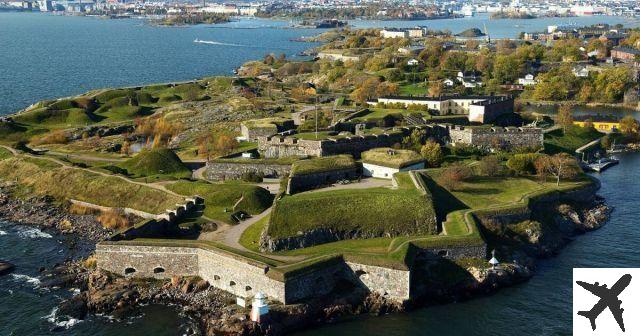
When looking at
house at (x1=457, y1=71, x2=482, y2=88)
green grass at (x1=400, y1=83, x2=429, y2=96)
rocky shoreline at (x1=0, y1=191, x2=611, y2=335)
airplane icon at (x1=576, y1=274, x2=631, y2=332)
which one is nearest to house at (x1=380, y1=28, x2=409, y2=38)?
house at (x1=457, y1=71, x2=482, y2=88)

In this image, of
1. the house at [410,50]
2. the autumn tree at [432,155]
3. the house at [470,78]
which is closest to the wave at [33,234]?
the autumn tree at [432,155]

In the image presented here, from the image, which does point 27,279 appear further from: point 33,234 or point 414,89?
point 414,89

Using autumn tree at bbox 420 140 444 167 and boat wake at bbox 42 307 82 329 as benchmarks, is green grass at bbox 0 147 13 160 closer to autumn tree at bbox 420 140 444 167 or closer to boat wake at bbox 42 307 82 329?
boat wake at bbox 42 307 82 329

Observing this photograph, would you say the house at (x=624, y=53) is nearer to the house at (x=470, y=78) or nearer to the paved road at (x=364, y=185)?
the house at (x=470, y=78)

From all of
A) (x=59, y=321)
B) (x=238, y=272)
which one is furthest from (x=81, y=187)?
(x=238, y=272)

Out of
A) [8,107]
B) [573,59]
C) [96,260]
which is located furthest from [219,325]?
[573,59]
